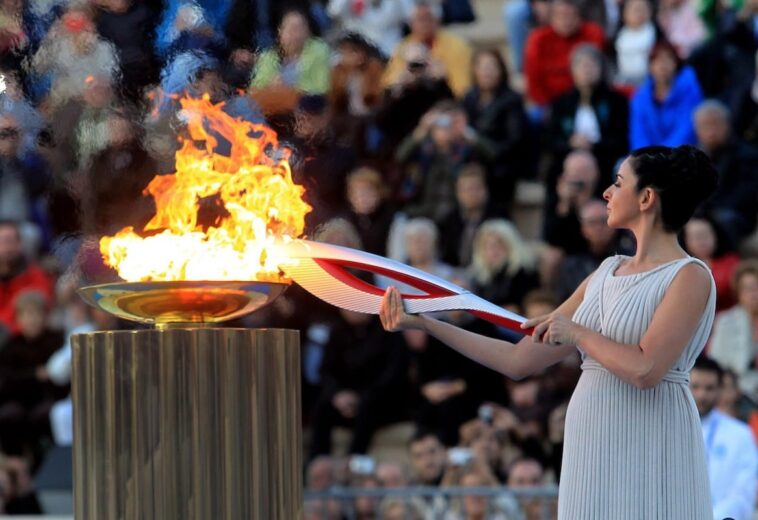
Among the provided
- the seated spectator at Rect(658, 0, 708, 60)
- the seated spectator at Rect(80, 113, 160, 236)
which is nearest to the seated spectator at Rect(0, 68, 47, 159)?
the seated spectator at Rect(80, 113, 160, 236)

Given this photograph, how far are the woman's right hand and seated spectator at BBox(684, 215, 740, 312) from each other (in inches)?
162

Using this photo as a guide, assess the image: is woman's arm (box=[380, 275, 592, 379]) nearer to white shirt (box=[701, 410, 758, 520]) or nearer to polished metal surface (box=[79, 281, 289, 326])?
polished metal surface (box=[79, 281, 289, 326])

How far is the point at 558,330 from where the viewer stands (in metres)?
3.65

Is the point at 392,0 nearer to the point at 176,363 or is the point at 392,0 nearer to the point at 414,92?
the point at 414,92

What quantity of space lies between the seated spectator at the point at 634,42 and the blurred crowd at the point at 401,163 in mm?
15

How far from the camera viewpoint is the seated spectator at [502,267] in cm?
826

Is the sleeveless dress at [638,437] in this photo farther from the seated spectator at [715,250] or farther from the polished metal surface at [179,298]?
the seated spectator at [715,250]

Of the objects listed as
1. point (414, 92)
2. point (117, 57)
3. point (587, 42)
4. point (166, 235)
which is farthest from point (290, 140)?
point (166, 235)

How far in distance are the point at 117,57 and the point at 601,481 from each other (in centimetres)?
456

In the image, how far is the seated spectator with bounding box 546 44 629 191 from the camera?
876cm

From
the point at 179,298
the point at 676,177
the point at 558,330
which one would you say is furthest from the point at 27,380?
the point at 676,177

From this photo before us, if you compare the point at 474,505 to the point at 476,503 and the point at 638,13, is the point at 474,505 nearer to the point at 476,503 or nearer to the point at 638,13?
the point at 476,503

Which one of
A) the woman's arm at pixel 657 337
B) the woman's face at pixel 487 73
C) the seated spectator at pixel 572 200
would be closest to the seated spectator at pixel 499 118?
the woman's face at pixel 487 73

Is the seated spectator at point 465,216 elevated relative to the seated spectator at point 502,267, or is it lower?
elevated
